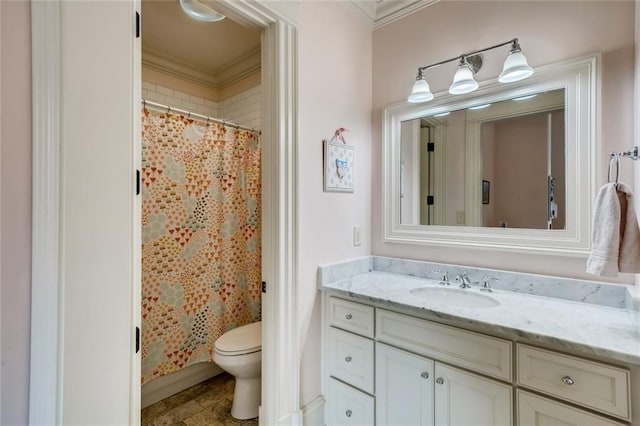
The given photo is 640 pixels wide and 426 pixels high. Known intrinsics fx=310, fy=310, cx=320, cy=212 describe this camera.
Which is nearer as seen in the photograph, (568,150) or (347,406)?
(568,150)

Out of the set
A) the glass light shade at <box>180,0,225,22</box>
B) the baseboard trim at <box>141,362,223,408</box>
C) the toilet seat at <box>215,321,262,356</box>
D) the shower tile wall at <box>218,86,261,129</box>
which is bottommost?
the baseboard trim at <box>141,362,223,408</box>

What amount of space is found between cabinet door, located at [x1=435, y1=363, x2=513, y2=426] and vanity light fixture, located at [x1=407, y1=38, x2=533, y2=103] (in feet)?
4.50

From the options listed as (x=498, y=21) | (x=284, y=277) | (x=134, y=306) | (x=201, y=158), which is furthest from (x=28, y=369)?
(x=498, y=21)

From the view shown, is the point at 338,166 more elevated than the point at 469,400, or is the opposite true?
the point at 338,166

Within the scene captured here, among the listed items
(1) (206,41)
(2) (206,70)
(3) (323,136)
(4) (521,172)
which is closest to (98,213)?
(3) (323,136)

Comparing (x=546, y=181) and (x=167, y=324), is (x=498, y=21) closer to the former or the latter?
(x=546, y=181)

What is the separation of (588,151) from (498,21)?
0.82 m

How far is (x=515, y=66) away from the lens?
146cm

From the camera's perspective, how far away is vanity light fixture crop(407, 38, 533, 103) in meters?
1.46

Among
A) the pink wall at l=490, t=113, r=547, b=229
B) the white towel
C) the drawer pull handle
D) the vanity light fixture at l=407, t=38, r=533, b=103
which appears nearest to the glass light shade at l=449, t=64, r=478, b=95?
the vanity light fixture at l=407, t=38, r=533, b=103

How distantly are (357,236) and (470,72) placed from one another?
1.11 meters

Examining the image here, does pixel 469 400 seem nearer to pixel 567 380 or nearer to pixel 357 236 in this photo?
pixel 567 380

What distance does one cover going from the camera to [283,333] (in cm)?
154

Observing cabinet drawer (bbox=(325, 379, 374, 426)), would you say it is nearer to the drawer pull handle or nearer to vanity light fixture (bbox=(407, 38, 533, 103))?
the drawer pull handle
